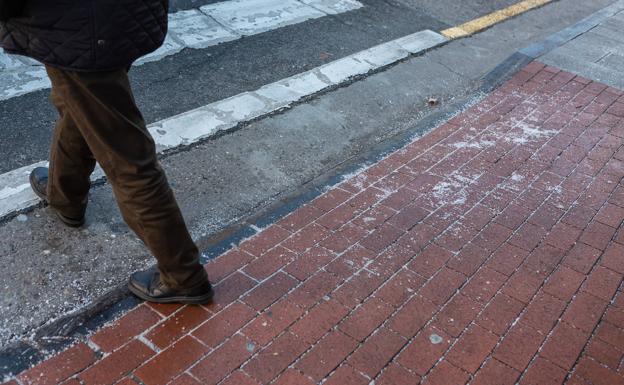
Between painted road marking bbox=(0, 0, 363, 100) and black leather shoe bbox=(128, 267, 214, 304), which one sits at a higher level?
painted road marking bbox=(0, 0, 363, 100)

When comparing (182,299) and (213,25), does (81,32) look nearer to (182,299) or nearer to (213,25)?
(182,299)

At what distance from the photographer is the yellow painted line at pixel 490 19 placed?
627 centimetres

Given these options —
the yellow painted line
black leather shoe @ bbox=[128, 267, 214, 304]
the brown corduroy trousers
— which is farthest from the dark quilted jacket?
the yellow painted line

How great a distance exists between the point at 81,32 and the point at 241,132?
1.98 meters

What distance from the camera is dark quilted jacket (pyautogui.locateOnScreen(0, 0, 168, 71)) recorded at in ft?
6.86

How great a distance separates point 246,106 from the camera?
433 cm

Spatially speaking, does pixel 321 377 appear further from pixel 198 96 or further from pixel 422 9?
pixel 422 9

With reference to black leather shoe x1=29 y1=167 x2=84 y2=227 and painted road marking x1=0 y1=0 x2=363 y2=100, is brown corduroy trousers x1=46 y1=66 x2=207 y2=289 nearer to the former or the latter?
black leather shoe x1=29 y1=167 x2=84 y2=227

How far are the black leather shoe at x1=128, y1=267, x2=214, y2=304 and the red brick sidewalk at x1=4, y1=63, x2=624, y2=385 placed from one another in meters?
0.05

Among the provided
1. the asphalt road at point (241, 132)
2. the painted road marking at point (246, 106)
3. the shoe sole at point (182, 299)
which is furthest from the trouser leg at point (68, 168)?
the shoe sole at point (182, 299)

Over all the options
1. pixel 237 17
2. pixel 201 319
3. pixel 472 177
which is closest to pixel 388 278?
pixel 201 319

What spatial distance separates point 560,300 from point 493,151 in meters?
1.48

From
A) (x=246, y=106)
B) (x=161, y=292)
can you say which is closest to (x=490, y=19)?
(x=246, y=106)

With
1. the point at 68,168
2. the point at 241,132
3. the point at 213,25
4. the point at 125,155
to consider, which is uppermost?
the point at 125,155
